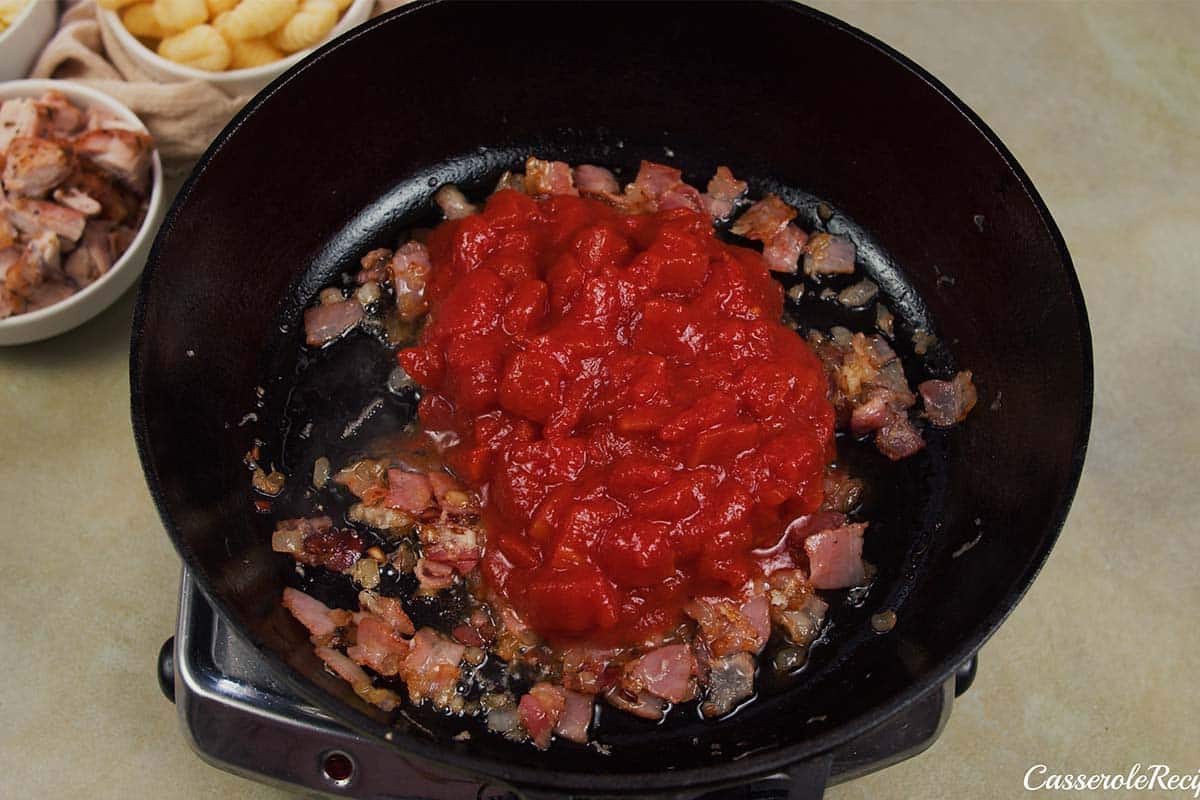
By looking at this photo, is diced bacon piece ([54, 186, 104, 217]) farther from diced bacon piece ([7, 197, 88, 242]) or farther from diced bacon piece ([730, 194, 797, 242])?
diced bacon piece ([730, 194, 797, 242])

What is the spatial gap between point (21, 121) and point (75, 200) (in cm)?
23

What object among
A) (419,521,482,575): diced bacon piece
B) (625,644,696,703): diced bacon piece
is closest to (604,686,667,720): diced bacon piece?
Result: (625,644,696,703): diced bacon piece

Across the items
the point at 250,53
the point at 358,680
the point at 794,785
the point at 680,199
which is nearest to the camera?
the point at 794,785

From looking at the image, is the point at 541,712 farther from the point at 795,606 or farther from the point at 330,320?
the point at 330,320

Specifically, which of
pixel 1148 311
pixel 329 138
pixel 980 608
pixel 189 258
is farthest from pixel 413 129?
pixel 1148 311

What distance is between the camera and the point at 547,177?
2545 millimetres

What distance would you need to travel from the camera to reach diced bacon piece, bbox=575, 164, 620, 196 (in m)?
2.58

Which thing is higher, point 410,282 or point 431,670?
point 410,282

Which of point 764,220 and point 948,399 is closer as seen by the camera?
point 948,399

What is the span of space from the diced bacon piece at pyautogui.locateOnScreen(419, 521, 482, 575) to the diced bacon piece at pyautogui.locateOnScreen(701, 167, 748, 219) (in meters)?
1.00

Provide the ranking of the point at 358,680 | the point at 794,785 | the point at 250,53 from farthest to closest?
the point at 250,53, the point at 358,680, the point at 794,785

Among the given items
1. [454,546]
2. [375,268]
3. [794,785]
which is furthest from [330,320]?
[794,785]

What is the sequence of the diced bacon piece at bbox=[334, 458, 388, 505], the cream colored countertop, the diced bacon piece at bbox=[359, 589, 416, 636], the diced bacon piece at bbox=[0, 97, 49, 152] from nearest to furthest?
the diced bacon piece at bbox=[359, 589, 416, 636] < the diced bacon piece at bbox=[334, 458, 388, 505] < the cream colored countertop < the diced bacon piece at bbox=[0, 97, 49, 152]

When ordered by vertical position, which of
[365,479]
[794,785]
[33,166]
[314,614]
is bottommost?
[314,614]
